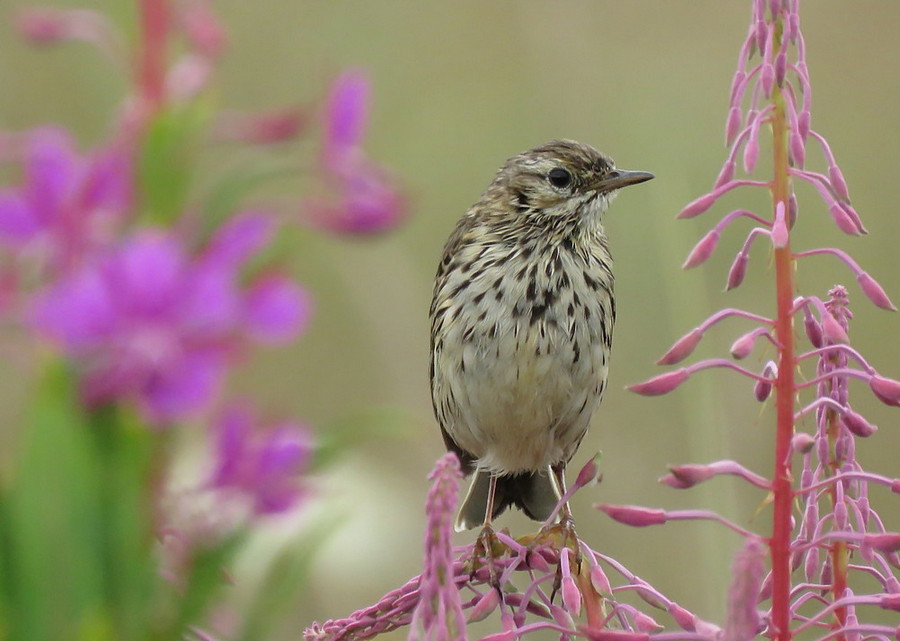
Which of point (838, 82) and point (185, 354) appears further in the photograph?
point (838, 82)

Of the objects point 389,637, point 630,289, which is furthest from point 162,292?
point 630,289

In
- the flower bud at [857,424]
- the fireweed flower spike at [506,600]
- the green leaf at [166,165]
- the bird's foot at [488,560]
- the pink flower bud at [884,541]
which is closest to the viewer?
the green leaf at [166,165]

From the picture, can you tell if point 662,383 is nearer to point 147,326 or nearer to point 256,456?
point 256,456

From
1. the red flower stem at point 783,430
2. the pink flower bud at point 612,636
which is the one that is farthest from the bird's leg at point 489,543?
the red flower stem at point 783,430

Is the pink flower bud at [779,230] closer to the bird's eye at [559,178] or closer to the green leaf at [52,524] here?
the green leaf at [52,524]

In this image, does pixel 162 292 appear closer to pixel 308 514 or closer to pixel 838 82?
pixel 308 514

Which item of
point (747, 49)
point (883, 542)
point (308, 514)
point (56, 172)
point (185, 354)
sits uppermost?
point (747, 49)

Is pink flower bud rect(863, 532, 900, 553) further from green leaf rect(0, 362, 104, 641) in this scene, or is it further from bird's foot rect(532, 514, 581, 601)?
green leaf rect(0, 362, 104, 641)
